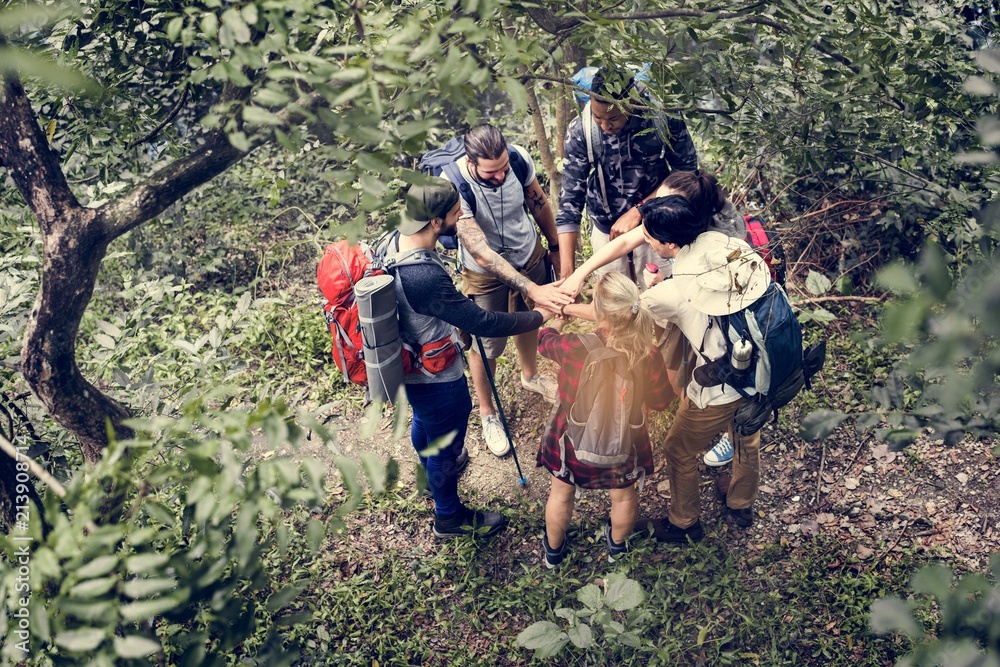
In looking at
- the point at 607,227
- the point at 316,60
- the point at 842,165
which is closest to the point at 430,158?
the point at 607,227

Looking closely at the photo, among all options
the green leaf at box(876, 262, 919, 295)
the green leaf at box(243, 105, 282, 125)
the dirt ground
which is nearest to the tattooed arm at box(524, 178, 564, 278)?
the dirt ground

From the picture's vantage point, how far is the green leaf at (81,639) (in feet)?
4.29

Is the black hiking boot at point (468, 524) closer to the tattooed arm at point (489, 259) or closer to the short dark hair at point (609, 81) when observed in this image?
the tattooed arm at point (489, 259)

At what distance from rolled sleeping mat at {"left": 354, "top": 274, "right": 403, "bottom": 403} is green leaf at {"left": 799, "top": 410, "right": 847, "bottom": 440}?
5.36ft

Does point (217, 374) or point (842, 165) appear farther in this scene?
point (842, 165)

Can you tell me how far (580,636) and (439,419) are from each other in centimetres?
126

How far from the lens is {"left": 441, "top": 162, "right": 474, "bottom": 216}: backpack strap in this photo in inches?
141

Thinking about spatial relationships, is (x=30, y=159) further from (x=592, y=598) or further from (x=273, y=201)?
(x=592, y=598)

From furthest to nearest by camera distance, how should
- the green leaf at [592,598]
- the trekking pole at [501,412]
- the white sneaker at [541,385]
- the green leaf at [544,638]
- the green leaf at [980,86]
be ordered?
the white sneaker at [541,385] → the trekking pole at [501,412] → the green leaf at [592,598] → the green leaf at [544,638] → the green leaf at [980,86]

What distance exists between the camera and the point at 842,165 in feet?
16.0

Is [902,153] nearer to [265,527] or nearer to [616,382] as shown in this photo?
[616,382]

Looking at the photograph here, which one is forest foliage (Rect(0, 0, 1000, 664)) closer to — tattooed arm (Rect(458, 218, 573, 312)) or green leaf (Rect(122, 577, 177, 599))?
green leaf (Rect(122, 577, 177, 599))

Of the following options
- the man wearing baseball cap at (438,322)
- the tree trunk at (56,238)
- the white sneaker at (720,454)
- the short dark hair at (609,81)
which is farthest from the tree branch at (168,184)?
the white sneaker at (720,454)

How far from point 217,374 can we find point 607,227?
2.79m
